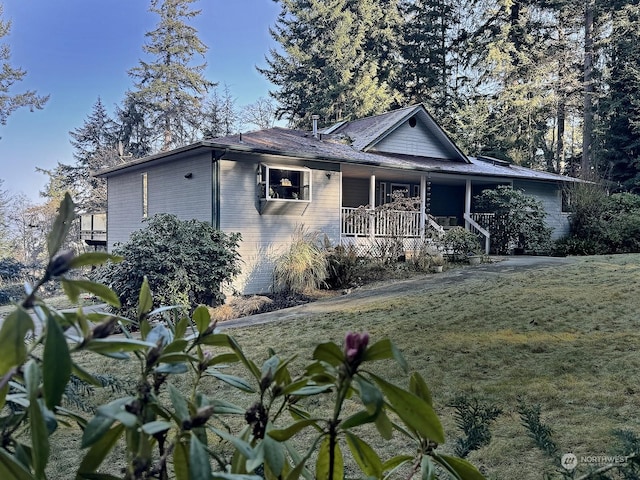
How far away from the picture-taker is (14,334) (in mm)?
539

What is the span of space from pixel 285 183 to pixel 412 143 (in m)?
6.24

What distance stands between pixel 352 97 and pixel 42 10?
1782cm

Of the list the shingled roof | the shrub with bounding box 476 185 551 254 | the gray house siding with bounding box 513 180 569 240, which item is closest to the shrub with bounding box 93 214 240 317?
the shingled roof

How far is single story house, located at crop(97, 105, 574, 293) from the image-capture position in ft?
34.9

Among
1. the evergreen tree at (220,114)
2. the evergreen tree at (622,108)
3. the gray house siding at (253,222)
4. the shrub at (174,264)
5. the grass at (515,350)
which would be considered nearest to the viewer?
the grass at (515,350)

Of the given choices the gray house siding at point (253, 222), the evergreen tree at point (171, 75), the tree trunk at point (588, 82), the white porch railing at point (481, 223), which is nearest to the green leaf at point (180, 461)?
the gray house siding at point (253, 222)

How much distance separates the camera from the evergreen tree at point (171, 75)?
3042 centimetres

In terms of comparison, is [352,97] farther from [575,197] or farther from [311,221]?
[311,221]

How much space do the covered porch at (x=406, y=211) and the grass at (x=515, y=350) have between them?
15.8 ft

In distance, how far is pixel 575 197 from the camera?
1648 centimetres

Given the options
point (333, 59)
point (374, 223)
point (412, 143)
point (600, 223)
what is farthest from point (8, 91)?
point (600, 223)

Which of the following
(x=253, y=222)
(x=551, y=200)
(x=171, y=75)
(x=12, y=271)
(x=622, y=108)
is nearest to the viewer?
(x=12, y=271)

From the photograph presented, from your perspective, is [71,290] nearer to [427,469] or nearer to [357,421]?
[357,421]

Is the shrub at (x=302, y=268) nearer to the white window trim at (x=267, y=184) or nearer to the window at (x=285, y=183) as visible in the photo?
the white window trim at (x=267, y=184)
